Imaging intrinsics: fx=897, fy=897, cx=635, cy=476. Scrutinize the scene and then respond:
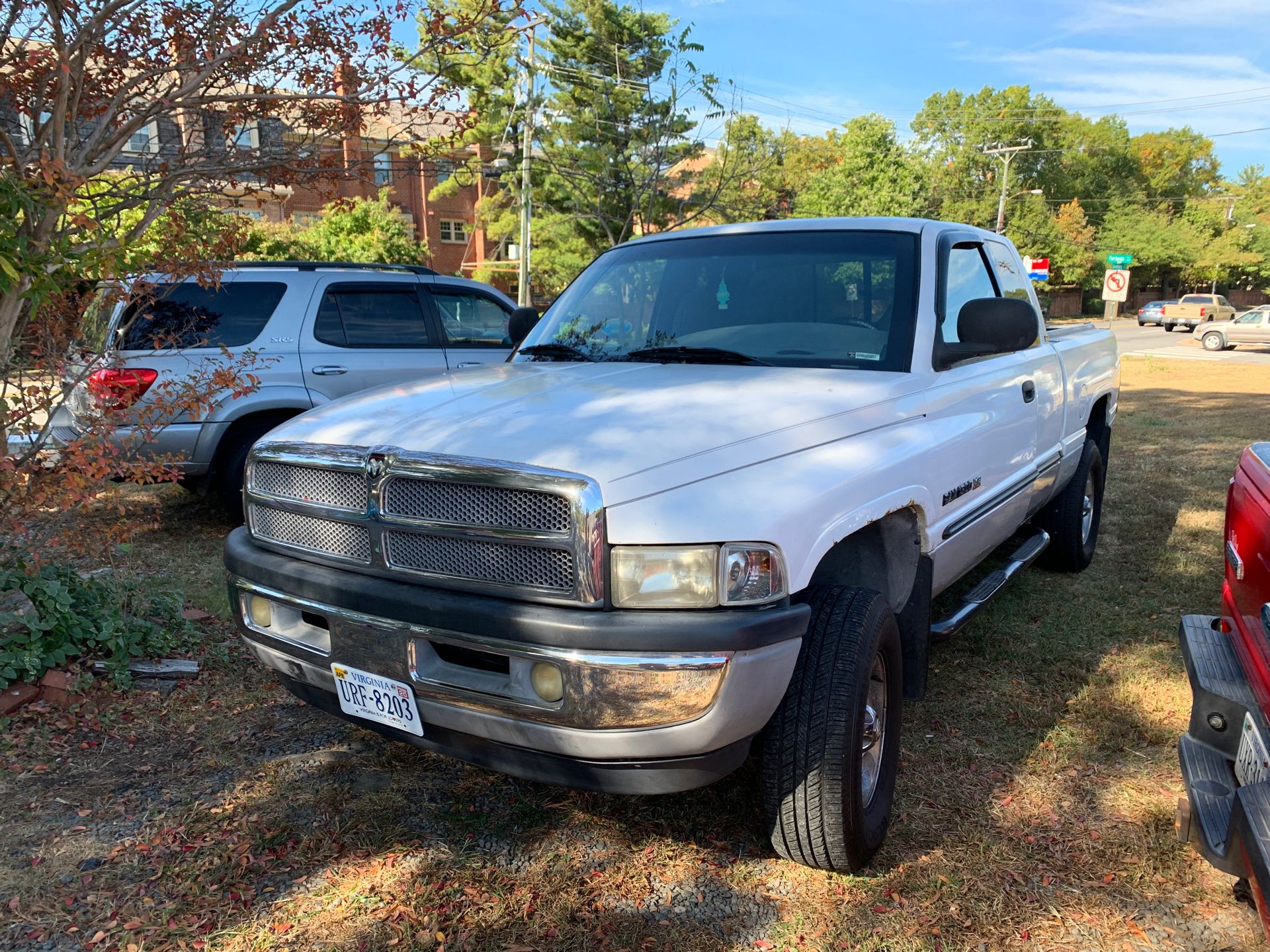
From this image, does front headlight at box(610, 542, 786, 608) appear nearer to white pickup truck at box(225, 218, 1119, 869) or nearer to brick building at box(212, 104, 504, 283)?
white pickup truck at box(225, 218, 1119, 869)

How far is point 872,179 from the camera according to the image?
1710 inches

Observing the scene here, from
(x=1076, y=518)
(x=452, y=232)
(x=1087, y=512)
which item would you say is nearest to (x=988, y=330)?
(x=1076, y=518)

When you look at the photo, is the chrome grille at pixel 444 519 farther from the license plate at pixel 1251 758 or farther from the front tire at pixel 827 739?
the license plate at pixel 1251 758

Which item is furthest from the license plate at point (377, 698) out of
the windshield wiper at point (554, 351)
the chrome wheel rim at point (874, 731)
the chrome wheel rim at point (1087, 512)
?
the chrome wheel rim at point (1087, 512)

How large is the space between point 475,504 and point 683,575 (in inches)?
22.3

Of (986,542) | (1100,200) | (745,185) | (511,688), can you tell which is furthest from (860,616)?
(1100,200)

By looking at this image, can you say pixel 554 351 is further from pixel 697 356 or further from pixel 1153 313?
pixel 1153 313

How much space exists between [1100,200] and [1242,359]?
157 feet

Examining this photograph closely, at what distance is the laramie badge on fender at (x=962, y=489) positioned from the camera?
10.3 ft

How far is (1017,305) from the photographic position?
3211mm

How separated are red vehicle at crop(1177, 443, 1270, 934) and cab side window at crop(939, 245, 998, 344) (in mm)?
1129

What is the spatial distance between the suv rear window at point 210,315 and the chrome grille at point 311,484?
10.8ft

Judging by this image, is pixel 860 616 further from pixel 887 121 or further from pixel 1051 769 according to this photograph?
pixel 887 121

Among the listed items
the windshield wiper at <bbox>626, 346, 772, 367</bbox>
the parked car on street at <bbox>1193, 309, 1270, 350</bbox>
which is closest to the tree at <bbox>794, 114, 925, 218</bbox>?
the parked car on street at <bbox>1193, 309, 1270, 350</bbox>
